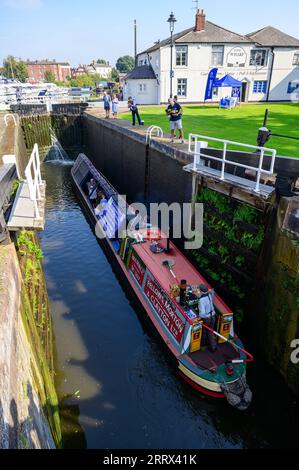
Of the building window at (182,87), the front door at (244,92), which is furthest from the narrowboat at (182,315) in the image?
the front door at (244,92)

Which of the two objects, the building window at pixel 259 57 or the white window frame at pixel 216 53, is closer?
the white window frame at pixel 216 53

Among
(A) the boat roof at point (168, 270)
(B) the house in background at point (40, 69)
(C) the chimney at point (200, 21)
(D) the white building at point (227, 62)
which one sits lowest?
(A) the boat roof at point (168, 270)

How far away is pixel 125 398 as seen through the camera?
28.6 ft

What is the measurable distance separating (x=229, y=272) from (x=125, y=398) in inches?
200

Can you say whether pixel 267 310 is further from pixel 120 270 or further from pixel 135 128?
pixel 135 128

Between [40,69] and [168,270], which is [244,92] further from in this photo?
[40,69]

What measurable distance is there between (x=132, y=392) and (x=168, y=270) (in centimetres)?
378

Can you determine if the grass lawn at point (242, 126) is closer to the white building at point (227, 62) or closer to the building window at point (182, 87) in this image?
the building window at point (182, 87)

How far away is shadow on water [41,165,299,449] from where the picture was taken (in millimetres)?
7809

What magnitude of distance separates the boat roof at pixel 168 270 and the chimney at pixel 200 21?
111ft

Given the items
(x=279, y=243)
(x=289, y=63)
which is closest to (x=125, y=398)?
(x=279, y=243)

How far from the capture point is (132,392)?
8875mm
